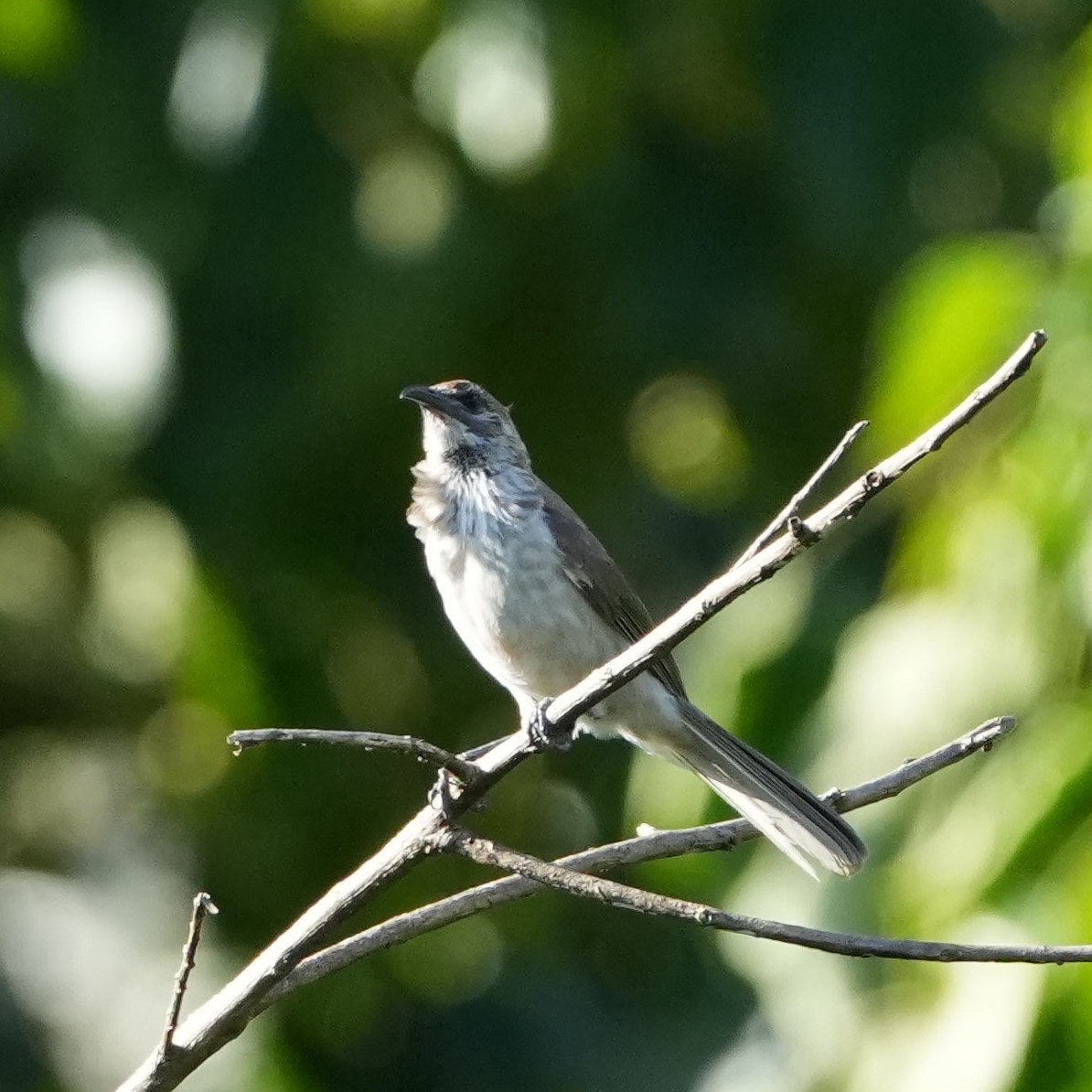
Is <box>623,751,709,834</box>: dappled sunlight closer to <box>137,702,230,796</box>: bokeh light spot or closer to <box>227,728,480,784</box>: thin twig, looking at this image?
<box>227,728,480,784</box>: thin twig

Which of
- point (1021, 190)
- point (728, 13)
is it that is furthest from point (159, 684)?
point (1021, 190)

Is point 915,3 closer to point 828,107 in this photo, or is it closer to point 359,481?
point 828,107

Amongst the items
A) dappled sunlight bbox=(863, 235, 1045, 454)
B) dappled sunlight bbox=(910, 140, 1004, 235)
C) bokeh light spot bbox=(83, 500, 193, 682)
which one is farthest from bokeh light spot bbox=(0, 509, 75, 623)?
dappled sunlight bbox=(863, 235, 1045, 454)

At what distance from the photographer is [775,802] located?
4613mm

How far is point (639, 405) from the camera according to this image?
823cm

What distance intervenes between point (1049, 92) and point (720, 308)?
59.8 inches

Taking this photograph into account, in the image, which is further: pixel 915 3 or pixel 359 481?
pixel 359 481

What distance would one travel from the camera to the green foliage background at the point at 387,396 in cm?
692

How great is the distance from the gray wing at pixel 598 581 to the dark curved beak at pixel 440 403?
0.98ft

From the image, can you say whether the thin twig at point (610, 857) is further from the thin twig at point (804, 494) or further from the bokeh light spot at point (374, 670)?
the bokeh light spot at point (374, 670)

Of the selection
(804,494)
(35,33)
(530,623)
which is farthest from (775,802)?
(35,33)

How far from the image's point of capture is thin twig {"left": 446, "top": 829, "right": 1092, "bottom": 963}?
288 cm

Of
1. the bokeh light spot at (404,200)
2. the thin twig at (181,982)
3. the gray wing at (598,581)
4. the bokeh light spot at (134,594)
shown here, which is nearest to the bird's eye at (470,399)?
the gray wing at (598,581)

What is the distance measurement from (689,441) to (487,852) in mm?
5401
